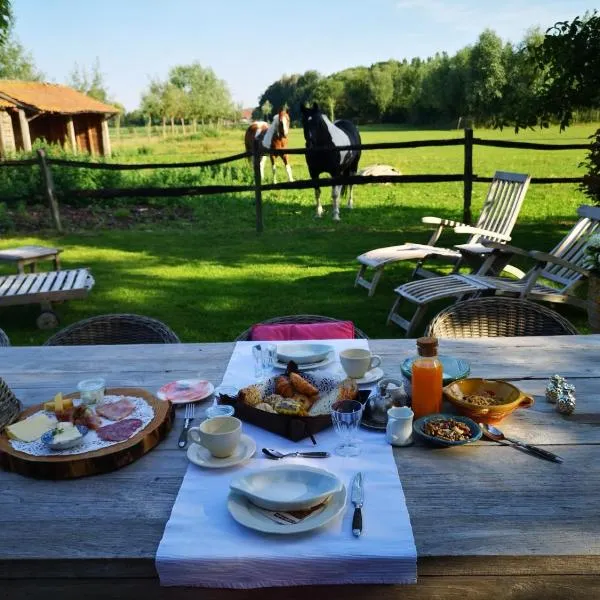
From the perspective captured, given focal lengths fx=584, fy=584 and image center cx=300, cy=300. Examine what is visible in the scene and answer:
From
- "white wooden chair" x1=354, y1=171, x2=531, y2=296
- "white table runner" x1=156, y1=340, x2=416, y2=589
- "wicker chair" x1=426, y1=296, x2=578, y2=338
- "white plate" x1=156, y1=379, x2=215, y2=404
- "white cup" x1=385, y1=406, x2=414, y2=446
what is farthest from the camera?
"white wooden chair" x1=354, y1=171, x2=531, y2=296

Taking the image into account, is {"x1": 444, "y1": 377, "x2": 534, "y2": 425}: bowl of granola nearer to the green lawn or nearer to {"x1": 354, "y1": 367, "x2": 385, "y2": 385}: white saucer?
{"x1": 354, "y1": 367, "x2": 385, "y2": 385}: white saucer

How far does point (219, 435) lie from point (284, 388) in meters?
0.39

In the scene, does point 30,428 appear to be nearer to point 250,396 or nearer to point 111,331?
point 250,396

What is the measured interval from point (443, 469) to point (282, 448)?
17.7 inches

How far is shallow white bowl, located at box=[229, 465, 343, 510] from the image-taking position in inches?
53.0

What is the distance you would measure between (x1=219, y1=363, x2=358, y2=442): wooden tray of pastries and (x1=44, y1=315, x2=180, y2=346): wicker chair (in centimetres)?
113

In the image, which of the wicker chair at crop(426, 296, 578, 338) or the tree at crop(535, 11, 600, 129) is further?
the tree at crop(535, 11, 600, 129)

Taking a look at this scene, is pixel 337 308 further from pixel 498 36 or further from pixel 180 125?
pixel 180 125

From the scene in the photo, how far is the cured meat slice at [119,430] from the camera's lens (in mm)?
1678

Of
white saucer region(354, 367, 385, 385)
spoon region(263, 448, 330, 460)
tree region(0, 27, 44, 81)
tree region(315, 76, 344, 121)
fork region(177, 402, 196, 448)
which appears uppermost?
tree region(0, 27, 44, 81)

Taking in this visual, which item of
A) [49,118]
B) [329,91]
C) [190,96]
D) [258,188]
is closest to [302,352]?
[258,188]

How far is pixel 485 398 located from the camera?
1876 millimetres

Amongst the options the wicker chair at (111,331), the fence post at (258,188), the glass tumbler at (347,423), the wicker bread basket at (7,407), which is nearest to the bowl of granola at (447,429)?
the glass tumbler at (347,423)

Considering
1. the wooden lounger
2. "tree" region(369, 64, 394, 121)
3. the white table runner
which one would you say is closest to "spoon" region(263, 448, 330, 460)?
the white table runner
